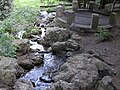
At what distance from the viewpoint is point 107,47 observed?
13.7 meters

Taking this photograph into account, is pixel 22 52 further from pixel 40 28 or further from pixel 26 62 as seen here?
pixel 40 28

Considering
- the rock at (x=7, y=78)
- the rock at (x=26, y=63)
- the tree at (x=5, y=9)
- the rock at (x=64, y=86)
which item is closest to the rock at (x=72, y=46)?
the rock at (x=26, y=63)

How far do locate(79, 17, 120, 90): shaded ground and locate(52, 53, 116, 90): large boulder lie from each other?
1.01 m

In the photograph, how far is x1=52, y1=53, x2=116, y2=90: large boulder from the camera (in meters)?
9.12

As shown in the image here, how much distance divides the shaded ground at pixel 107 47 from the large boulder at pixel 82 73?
3.31 feet

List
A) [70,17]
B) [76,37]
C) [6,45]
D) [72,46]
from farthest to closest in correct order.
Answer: [70,17], [76,37], [72,46], [6,45]

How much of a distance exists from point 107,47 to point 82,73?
4.52 metres

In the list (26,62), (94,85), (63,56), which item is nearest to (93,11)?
(63,56)

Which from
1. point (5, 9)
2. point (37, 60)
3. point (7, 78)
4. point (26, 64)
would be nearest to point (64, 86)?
point (7, 78)

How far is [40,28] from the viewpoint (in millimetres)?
18969

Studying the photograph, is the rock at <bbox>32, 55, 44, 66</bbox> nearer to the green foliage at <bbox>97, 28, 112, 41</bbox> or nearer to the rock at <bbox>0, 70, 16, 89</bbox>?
the rock at <bbox>0, 70, 16, 89</bbox>

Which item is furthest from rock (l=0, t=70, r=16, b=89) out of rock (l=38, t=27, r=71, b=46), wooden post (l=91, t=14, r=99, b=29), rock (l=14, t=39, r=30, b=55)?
wooden post (l=91, t=14, r=99, b=29)

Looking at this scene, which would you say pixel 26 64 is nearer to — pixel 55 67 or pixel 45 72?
pixel 45 72

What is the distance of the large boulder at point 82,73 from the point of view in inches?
359
